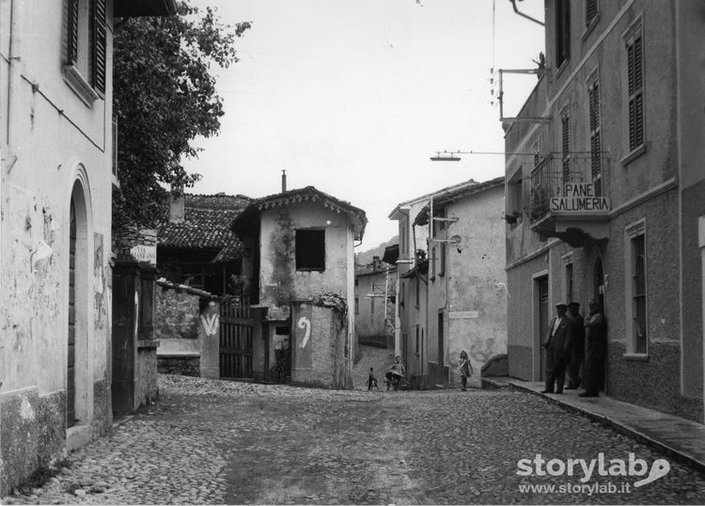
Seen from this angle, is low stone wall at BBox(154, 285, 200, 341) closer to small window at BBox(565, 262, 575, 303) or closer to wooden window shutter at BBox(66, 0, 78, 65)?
small window at BBox(565, 262, 575, 303)

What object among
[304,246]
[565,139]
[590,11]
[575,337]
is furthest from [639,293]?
Result: [304,246]

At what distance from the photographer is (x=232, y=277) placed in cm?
3606

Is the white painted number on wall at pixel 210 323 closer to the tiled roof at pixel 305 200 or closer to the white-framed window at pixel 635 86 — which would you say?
the tiled roof at pixel 305 200

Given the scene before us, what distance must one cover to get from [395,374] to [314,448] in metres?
23.2

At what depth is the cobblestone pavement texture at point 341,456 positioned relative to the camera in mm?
7836

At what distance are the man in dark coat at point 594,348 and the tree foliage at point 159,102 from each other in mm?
8887

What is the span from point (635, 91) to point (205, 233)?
1046 inches

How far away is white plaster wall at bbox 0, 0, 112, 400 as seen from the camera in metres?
7.66

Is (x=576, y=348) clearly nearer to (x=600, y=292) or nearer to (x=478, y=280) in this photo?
(x=600, y=292)

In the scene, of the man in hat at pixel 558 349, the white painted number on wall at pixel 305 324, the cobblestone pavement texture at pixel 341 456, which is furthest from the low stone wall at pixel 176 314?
the man in hat at pixel 558 349

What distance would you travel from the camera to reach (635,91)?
47.5ft

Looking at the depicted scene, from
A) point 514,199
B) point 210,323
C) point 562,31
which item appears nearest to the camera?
point 562,31

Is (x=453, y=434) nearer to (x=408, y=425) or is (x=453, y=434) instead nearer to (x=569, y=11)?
(x=408, y=425)

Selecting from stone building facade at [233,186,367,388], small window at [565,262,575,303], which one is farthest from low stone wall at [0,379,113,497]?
stone building facade at [233,186,367,388]
